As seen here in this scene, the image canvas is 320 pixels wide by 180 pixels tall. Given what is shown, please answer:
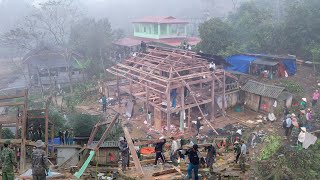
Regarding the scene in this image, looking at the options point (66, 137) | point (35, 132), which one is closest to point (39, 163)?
point (66, 137)

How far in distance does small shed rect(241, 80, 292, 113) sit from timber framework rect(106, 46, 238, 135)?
1.69 m

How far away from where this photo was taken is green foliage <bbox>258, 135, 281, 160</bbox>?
12.9m

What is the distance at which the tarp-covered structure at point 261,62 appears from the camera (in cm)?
2402

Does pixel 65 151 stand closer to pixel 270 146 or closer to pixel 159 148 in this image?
pixel 159 148

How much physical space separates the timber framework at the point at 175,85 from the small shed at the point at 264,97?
169 centimetres

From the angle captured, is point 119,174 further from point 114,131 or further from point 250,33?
point 250,33

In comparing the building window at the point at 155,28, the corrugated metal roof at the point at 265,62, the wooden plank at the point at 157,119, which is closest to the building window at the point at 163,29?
the building window at the point at 155,28

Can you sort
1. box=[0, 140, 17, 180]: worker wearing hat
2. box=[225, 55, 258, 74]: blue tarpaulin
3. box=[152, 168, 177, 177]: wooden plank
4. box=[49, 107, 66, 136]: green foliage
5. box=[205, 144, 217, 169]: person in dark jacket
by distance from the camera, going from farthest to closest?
box=[225, 55, 258, 74]: blue tarpaulin
box=[49, 107, 66, 136]: green foliage
box=[205, 144, 217, 169]: person in dark jacket
box=[152, 168, 177, 177]: wooden plank
box=[0, 140, 17, 180]: worker wearing hat

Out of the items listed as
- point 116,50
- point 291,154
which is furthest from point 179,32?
point 291,154

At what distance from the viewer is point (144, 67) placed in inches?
803

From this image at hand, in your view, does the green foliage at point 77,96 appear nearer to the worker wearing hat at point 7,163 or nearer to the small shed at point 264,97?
the small shed at point 264,97

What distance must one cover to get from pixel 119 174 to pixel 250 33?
2449 centimetres

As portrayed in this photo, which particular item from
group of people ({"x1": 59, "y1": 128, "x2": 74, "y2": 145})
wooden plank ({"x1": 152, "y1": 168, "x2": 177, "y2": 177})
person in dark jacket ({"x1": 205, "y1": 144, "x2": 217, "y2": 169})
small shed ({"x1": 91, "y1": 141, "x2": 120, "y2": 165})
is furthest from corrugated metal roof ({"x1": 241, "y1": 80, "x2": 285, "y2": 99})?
group of people ({"x1": 59, "y1": 128, "x2": 74, "y2": 145})

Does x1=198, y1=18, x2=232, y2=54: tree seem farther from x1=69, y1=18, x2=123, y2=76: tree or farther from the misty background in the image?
the misty background
